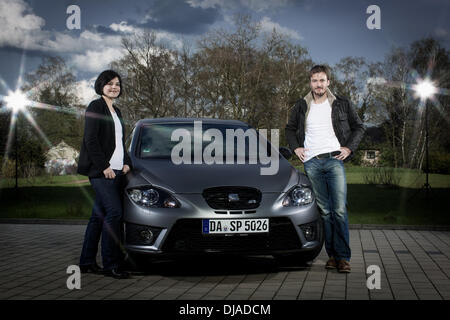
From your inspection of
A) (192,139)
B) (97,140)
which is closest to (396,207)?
(192,139)

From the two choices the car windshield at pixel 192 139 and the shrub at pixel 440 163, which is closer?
the car windshield at pixel 192 139

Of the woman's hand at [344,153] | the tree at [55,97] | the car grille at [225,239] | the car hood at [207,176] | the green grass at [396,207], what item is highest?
the tree at [55,97]

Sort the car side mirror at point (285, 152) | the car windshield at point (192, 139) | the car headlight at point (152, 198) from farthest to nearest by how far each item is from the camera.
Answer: the car side mirror at point (285, 152), the car windshield at point (192, 139), the car headlight at point (152, 198)

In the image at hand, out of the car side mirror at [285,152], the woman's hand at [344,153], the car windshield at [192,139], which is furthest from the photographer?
the car side mirror at [285,152]

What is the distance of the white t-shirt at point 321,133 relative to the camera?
5.97 metres

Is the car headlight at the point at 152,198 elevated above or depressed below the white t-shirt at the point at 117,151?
below

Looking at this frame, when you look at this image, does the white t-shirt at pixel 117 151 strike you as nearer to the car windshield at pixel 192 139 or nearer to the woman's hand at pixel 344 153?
the car windshield at pixel 192 139

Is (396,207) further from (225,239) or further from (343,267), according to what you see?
(225,239)

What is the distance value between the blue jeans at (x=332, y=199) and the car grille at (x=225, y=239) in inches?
26.0

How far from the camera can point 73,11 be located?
8.30 metres

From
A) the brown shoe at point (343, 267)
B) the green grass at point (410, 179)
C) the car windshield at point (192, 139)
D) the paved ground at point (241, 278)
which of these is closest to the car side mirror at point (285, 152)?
the car windshield at point (192, 139)

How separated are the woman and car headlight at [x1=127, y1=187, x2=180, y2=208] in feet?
0.63

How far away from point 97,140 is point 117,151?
0.97 feet
